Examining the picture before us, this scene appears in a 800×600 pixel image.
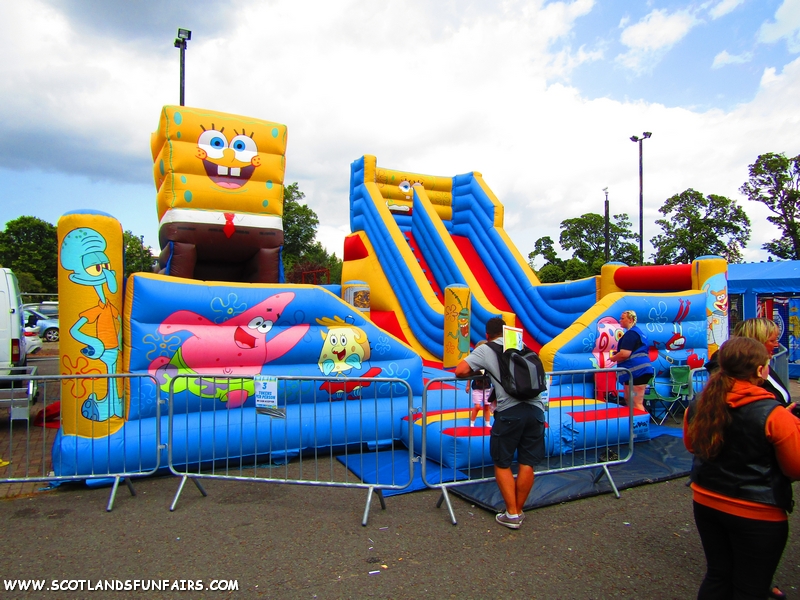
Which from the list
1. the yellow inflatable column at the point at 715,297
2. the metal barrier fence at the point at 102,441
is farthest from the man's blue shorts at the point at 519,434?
the yellow inflatable column at the point at 715,297

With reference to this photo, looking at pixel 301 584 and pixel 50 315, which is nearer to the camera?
pixel 301 584

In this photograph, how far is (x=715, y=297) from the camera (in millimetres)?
7984

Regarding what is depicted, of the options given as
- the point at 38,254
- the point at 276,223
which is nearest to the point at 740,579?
the point at 276,223

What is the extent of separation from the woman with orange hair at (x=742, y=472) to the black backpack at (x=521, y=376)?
141 centimetres

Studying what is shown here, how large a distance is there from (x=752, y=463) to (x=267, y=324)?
4.27 m

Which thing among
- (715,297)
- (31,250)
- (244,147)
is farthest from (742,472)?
(31,250)

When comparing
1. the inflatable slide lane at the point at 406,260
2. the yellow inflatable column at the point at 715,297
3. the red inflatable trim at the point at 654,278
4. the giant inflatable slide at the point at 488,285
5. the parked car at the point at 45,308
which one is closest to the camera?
the giant inflatable slide at the point at 488,285

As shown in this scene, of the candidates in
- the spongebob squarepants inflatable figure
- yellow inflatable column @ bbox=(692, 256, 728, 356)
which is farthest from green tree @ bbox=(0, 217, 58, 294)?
yellow inflatable column @ bbox=(692, 256, 728, 356)

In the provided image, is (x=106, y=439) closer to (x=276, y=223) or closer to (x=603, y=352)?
(x=276, y=223)

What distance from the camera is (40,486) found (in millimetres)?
4672

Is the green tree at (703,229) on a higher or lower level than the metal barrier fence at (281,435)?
higher

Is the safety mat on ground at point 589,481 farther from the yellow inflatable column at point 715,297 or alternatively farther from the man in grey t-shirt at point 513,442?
the yellow inflatable column at point 715,297

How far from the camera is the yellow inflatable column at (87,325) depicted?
464 cm

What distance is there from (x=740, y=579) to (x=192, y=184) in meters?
6.54
